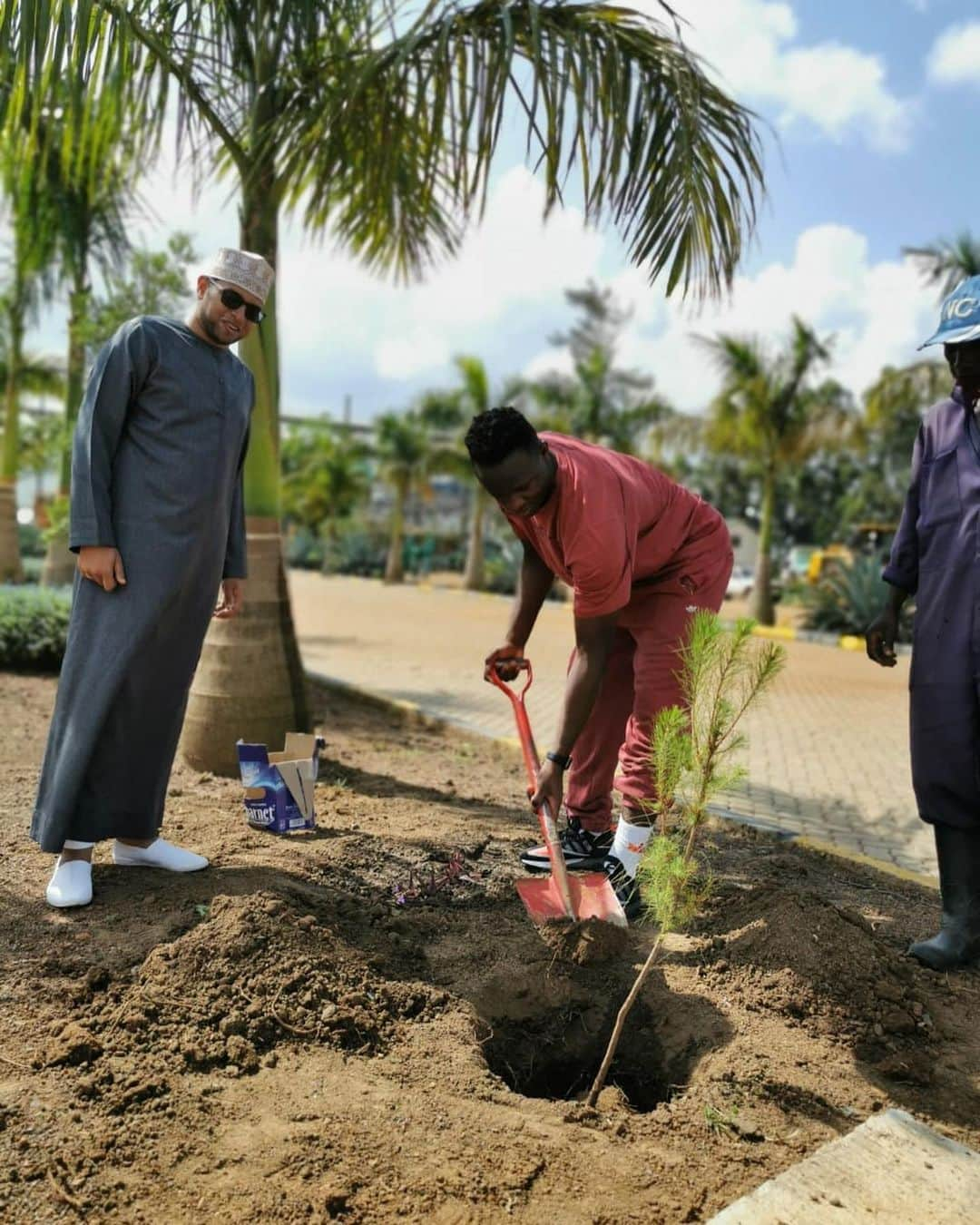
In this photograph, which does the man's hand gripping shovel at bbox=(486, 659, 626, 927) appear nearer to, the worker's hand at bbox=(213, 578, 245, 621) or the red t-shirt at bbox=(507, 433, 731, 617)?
the red t-shirt at bbox=(507, 433, 731, 617)

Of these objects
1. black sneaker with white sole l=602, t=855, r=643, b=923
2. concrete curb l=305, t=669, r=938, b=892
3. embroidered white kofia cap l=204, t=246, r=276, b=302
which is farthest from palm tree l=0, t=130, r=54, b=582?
black sneaker with white sole l=602, t=855, r=643, b=923

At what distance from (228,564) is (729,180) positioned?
120 inches

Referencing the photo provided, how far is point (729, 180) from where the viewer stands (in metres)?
4.99

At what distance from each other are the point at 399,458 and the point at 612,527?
94.5ft

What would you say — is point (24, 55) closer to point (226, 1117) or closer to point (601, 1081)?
point (226, 1117)

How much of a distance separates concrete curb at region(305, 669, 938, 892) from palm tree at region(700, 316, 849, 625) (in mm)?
11524

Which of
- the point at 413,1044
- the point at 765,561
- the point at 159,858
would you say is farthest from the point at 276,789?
the point at 765,561

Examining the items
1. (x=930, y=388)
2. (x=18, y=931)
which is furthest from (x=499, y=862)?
(x=930, y=388)

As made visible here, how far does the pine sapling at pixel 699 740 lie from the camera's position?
2.49 m

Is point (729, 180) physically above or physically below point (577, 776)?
above

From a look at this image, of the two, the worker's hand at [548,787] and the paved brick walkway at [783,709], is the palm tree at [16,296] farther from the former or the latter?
the worker's hand at [548,787]

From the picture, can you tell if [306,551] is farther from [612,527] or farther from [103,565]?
[612,527]

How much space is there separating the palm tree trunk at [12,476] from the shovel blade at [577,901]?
1239 cm

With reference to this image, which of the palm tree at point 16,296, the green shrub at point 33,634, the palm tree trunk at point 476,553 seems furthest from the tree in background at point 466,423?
the green shrub at point 33,634
